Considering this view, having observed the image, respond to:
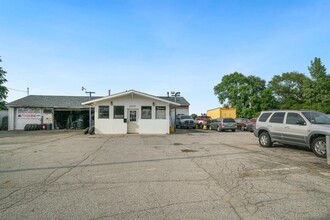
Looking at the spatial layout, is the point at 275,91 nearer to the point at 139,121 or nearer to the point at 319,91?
the point at 319,91

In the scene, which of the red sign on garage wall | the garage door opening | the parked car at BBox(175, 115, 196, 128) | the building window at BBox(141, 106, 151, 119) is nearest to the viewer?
the building window at BBox(141, 106, 151, 119)

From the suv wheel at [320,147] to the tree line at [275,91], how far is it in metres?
40.8

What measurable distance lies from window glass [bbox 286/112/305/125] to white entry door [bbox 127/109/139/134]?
13079mm

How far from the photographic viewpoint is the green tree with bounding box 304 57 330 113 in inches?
1609

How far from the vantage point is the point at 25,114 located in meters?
26.8

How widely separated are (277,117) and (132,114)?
12.9 metres

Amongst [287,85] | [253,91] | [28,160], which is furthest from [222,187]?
[287,85]

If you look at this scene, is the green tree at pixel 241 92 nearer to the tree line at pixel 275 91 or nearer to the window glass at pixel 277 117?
the tree line at pixel 275 91

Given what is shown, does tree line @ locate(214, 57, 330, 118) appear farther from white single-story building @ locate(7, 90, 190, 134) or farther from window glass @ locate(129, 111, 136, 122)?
window glass @ locate(129, 111, 136, 122)

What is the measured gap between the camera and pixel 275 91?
57.6 m

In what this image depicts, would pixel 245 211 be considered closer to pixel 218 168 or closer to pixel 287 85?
pixel 218 168

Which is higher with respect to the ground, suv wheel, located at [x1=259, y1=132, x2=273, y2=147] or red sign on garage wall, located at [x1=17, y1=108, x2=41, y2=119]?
red sign on garage wall, located at [x1=17, y1=108, x2=41, y2=119]

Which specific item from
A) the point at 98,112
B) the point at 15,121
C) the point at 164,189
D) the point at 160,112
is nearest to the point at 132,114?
the point at 160,112

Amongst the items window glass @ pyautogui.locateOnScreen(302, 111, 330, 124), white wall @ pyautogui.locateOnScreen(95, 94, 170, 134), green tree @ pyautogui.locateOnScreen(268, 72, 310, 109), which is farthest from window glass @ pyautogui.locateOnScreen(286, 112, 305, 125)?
green tree @ pyautogui.locateOnScreen(268, 72, 310, 109)
